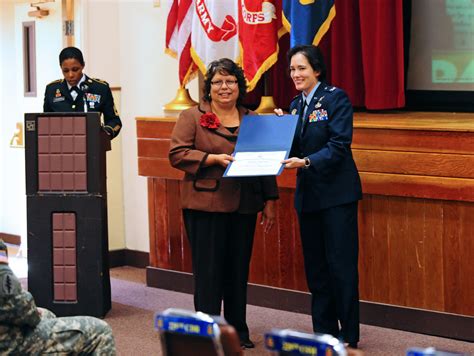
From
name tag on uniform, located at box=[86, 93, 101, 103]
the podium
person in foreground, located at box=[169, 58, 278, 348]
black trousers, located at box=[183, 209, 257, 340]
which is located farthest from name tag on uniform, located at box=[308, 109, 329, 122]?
name tag on uniform, located at box=[86, 93, 101, 103]

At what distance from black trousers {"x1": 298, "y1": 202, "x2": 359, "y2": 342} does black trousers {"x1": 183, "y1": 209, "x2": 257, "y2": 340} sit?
0.30m

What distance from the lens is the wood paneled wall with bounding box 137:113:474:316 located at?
472 cm

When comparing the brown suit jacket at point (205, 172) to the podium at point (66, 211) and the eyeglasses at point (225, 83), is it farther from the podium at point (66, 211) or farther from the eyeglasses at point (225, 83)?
the podium at point (66, 211)

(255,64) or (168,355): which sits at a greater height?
(255,64)

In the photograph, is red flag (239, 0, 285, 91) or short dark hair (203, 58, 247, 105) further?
red flag (239, 0, 285, 91)

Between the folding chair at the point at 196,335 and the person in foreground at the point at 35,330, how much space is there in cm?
78

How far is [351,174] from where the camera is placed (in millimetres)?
4461

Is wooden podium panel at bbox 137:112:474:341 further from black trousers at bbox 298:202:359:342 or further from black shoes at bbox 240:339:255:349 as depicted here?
black shoes at bbox 240:339:255:349

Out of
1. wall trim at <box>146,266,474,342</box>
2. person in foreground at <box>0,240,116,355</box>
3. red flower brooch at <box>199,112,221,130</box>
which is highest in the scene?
red flower brooch at <box>199,112,221,130</box>

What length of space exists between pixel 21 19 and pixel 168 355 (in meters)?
5.51

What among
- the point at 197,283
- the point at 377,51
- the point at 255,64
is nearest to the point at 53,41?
the point at 255,64

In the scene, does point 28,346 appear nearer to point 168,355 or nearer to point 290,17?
point 168,355

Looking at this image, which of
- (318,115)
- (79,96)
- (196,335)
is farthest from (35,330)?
(79,96)

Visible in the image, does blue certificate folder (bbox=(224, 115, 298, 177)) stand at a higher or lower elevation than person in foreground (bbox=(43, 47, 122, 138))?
lower
